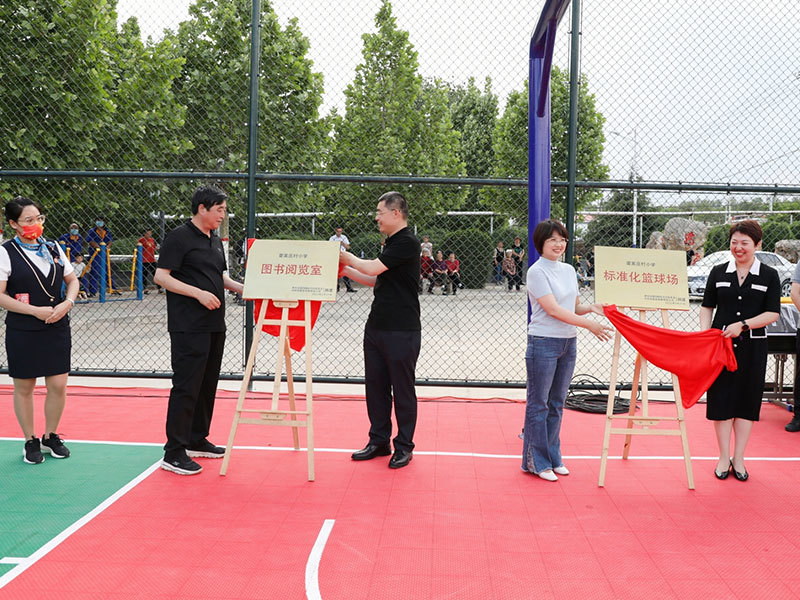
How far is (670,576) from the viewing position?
3.55m

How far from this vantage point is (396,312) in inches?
207

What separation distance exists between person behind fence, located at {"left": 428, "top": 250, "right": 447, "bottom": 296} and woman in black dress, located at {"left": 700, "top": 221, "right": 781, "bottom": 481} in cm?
723

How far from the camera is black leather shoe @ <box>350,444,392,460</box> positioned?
5.43m

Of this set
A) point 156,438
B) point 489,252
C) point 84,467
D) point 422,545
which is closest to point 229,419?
point 156,438

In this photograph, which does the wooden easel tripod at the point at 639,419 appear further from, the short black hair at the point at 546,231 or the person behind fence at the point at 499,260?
the person behind fence at the point at 499,260

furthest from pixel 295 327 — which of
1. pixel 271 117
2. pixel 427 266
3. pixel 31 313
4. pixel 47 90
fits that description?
pixel 427 266

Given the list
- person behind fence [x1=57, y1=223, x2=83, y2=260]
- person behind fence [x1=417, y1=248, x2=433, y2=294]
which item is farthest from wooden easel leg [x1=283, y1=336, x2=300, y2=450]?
person behind fence [x1=57, y1=223, x2=83, y2=260]

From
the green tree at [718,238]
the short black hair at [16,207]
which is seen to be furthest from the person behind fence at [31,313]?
the green tree at [718,238]

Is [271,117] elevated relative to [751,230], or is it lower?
elevated

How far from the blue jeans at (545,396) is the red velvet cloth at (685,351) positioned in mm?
434

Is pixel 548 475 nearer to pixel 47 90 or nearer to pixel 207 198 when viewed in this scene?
pixel 207 198

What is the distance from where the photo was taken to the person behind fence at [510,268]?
11.0m

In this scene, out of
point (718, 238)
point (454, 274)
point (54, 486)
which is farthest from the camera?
point (454, 274)

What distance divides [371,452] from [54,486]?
2163 millimetres
